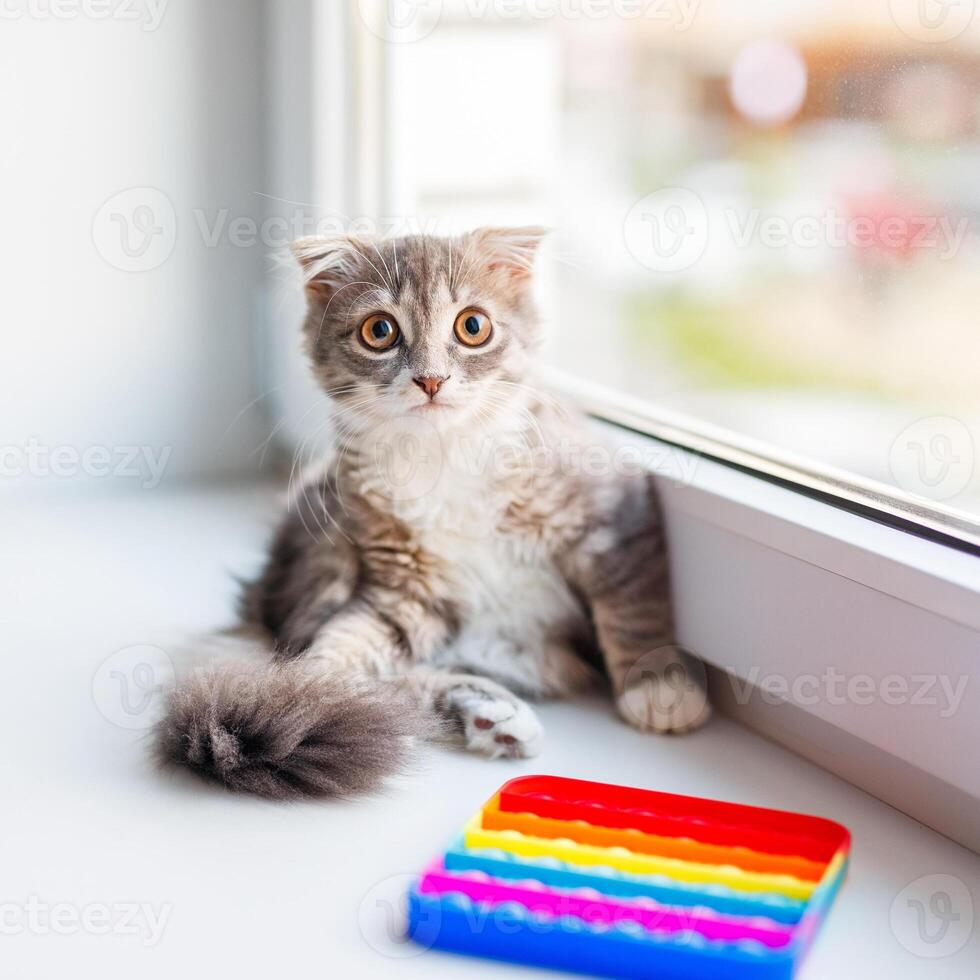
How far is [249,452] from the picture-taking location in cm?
218

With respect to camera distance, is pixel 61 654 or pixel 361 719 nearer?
pixel 361 719

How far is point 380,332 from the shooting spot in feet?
4.36

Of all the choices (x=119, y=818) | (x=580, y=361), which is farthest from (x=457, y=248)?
(x=119, y=818)

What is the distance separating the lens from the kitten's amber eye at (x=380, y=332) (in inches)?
52.0

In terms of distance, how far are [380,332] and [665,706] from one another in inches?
21.4

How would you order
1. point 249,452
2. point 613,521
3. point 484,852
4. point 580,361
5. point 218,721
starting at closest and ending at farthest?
point 484,852
point 218,721
point 613,521
point 580,361
point 249,452

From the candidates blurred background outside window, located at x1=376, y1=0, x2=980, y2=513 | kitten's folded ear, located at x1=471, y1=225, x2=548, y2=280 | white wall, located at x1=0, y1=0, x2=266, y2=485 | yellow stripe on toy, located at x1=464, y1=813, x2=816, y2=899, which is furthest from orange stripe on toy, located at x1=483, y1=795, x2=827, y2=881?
white wall, located at x1=0, y1=0, x2=266, y2=485

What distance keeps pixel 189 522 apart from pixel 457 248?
2.65 feet

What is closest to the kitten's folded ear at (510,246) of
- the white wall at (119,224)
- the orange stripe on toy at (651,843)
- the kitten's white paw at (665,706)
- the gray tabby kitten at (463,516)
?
the gray tabby kitten at (463,516)

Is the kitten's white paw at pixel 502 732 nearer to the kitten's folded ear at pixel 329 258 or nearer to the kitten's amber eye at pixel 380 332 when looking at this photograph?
the kitten's amber eye at pixel 380 332

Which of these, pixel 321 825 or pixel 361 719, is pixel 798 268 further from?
pixel 321 825

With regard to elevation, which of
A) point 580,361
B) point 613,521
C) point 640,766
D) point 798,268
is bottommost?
point 640,766

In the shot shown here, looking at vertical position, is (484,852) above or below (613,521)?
below

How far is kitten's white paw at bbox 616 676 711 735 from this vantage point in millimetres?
1260
